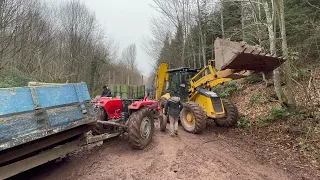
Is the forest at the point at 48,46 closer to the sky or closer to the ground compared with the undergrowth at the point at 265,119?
closer to the sky

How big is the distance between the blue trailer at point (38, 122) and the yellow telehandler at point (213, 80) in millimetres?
3309

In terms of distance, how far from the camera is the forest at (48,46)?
13.5 metres

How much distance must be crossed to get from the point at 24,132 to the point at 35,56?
1640 cm

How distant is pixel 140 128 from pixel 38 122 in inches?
95.3

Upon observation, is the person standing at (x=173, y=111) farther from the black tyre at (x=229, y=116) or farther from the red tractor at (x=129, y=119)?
the black tyre at (x=229, y=116)

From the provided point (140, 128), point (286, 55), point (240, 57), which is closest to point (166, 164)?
point (140, 128)

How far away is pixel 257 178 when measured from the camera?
163 inches

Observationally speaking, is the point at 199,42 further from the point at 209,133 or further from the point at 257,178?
the point at 257,178

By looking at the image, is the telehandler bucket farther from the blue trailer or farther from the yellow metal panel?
the blue trailer

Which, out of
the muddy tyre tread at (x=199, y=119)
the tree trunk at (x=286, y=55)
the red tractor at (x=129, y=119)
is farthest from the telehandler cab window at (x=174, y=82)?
the tree trunk at (x=286, y=55)

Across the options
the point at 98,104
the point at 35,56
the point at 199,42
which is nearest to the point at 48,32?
the point at 35,56

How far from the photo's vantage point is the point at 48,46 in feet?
69.9

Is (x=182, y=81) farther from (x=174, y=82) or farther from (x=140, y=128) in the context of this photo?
(x=140, y=128)

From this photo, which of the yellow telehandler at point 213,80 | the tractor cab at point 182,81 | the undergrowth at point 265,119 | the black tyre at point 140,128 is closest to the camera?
the black tyre at point 140,128
